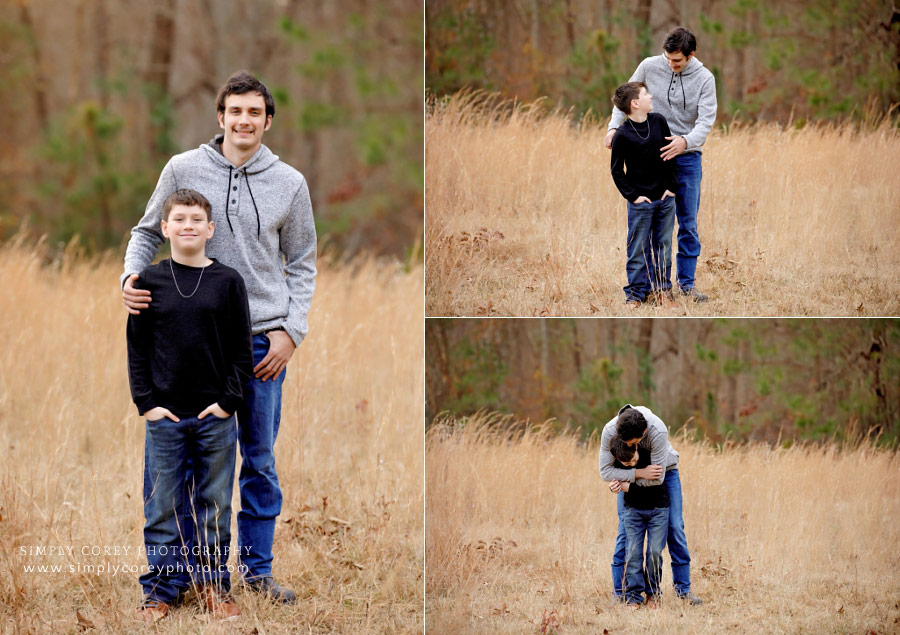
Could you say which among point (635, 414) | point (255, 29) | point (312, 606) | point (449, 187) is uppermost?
point (255, 29)

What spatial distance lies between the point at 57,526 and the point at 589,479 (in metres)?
2.72

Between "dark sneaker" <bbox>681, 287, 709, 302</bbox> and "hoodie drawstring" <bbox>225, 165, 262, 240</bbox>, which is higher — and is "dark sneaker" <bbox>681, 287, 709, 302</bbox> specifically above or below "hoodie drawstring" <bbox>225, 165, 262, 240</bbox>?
below

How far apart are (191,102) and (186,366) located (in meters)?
11.3

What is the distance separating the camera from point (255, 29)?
1373 centimetres

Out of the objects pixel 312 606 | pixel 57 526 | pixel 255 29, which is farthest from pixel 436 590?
pixel 255 29

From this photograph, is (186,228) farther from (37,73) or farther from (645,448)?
(37,73)

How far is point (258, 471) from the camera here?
3.83 metres

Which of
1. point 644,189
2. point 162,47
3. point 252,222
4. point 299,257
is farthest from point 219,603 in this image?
point 162,47

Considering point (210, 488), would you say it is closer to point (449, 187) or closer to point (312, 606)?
point (312, 606)

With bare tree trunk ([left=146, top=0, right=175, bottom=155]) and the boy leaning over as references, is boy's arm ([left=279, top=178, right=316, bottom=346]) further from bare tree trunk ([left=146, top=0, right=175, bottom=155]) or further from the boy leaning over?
bare tree trunk ([left=146, top=0, right=175, bottom=155])

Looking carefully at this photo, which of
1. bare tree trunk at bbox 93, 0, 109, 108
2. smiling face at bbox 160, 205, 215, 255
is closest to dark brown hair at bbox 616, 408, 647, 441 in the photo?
smiling face at bbox 160, 205, 215, 255

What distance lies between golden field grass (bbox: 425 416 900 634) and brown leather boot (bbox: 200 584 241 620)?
35.0 inches

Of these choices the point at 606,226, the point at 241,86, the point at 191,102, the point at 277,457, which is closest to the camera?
the point at 241,86

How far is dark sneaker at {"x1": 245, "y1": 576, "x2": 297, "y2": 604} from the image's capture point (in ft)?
13.0
